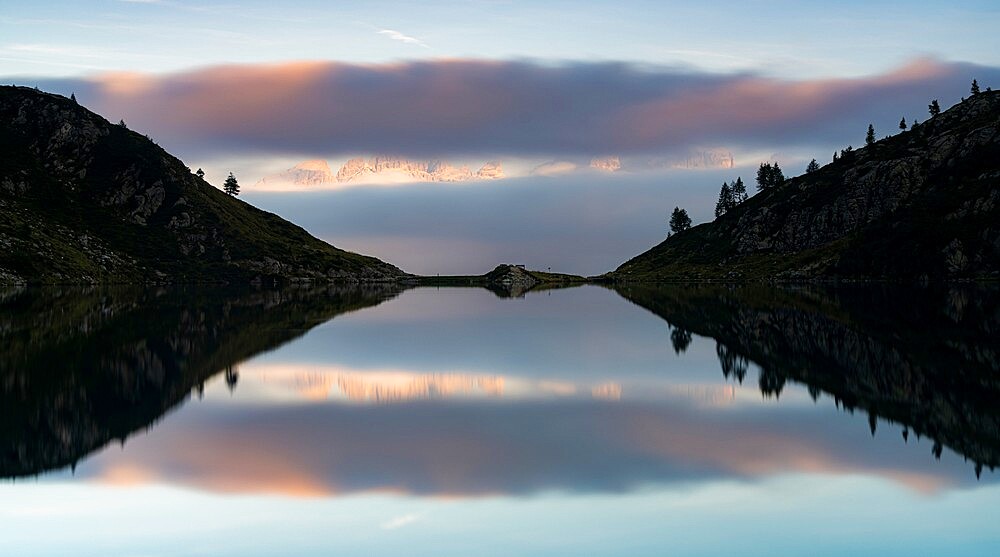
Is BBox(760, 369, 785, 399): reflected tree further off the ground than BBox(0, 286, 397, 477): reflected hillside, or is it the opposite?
BBox(0, 286, 397, 477): reflected hillside

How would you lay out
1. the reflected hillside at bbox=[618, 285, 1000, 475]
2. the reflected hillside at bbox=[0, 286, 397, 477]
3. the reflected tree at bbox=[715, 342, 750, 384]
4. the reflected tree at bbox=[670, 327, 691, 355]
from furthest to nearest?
the reflected tree at bbox=[670, 327, 691, 355]
the reflected tree at bbox=[715, 342, 750, 384]
the reflected hillside at bbox=[618, 285, 1000, 475]
the reflected hillside at bbox=[0, 286, 397, 477]

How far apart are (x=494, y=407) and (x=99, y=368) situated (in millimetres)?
29574

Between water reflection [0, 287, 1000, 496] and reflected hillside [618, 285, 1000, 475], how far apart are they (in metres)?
0.23

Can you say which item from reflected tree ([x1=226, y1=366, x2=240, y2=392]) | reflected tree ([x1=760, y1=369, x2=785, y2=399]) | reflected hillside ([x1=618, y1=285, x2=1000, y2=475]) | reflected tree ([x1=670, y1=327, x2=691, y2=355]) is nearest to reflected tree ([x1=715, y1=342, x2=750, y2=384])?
reflected hillside ([x1=618, y1=285, x2=1000, y2=475])

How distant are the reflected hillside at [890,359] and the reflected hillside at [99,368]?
33384 millimetres

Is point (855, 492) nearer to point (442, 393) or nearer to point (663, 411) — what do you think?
point (663, 411)

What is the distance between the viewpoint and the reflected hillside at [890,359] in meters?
36.6

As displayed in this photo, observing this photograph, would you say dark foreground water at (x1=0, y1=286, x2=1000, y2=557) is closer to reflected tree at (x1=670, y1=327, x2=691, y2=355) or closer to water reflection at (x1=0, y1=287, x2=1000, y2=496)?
water reflection at (x1=0, y1=287, x2=1000, y2=496)

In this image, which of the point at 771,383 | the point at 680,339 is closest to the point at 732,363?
the point at 771,383

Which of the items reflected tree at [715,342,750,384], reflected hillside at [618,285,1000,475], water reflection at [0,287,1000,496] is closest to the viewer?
water reflection at [0,287,1000,496]

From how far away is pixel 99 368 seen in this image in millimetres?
55406

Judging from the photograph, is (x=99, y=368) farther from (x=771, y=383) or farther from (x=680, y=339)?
(x=680, y=339)

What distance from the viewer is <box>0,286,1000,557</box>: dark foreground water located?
74.4ft

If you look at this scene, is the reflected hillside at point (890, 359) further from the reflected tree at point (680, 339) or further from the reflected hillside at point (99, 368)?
the reflected hillside at point (99, 368)
